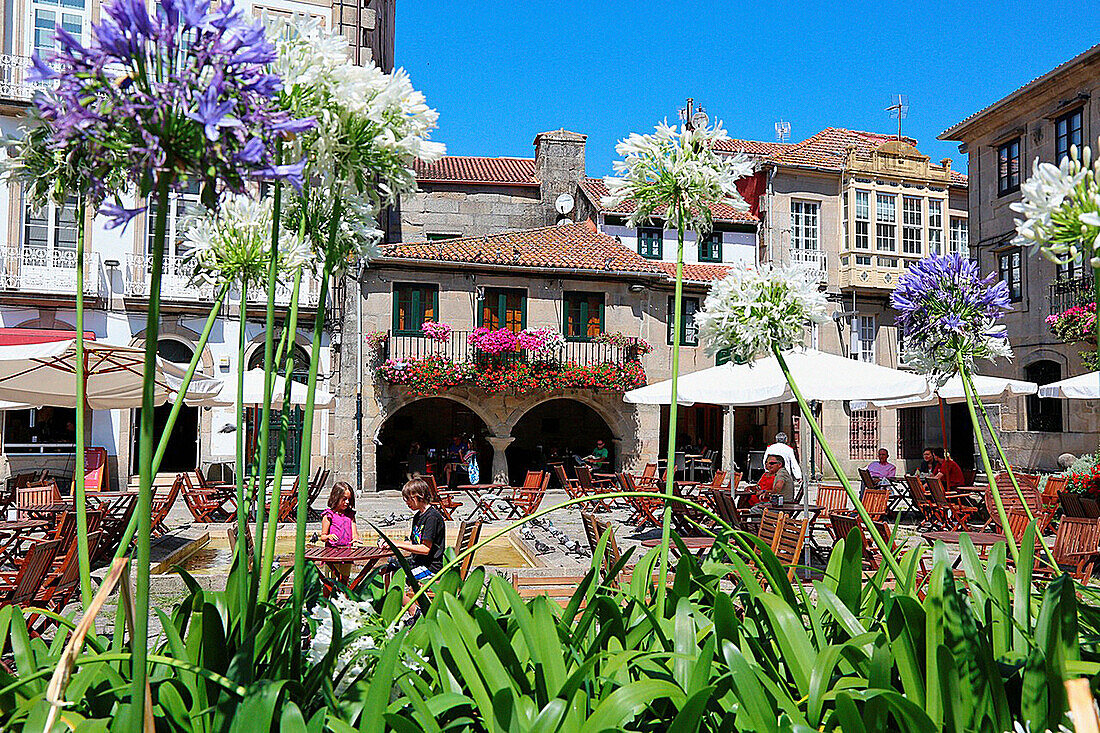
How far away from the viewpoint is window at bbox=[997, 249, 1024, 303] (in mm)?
22641

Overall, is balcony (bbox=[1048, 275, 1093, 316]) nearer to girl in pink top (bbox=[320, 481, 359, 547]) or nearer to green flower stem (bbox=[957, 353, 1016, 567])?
girl in pink top (bbox=[320, 481, 359, 547])

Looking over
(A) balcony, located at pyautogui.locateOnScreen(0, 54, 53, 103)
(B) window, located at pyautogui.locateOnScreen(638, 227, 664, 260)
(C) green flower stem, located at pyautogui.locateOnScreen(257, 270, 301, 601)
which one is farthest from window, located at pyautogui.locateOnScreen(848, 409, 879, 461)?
(C) green flower stem, located at pyautogui.locateOnScreen(257, 270, 301, 601)

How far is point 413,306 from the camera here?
21.5m

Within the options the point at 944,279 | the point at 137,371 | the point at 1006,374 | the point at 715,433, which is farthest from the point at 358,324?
the point at 944,279

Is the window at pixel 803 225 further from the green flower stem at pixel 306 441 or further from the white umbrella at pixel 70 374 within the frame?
the green flower stem at pixel 306 441

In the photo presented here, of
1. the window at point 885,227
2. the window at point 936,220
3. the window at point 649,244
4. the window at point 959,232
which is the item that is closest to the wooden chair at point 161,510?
the window at point 649,244

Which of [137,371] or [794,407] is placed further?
[794,407]

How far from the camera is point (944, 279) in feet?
11.8

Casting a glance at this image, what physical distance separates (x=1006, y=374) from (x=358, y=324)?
1653 centimetres

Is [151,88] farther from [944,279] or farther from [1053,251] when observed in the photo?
[944,279]

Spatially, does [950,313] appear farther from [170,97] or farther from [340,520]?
[340,520]

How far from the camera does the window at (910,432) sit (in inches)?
1036

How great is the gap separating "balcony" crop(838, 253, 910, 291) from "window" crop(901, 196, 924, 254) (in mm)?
548

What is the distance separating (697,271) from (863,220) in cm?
592
